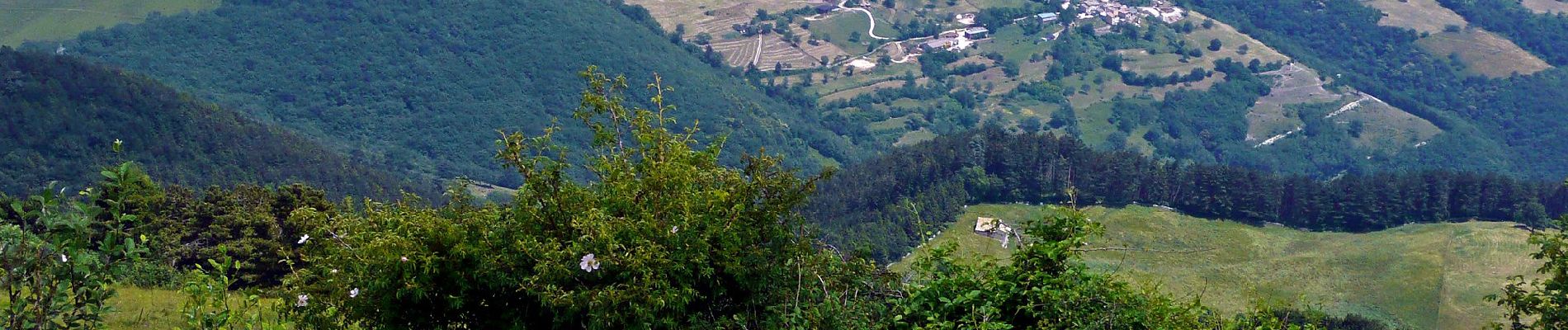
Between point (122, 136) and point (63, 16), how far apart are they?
230ft

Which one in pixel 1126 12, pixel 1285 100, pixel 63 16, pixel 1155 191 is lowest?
pixel 1285 100

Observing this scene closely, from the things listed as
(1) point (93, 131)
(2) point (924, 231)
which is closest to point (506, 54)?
(1) point (93, 131)

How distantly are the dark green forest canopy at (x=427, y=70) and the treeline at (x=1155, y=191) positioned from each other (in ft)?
147

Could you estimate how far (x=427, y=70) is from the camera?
13025 centimetres

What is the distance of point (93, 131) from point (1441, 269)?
207 feet

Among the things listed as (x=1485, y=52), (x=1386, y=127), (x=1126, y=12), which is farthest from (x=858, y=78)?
(x=1485, y=52)

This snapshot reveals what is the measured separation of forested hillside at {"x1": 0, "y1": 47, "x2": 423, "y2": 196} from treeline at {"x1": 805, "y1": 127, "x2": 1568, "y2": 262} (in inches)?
1012

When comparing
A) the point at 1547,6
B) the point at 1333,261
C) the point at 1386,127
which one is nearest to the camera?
the point at 1333,261

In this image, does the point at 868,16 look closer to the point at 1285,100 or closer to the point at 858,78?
the point at 858,78

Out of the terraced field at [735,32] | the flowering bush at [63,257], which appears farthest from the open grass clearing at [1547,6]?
the flowering bush at [63,257]

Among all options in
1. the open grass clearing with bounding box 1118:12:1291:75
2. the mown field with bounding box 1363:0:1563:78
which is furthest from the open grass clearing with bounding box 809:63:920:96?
the mown field with bounding box 1363:0:1563:78

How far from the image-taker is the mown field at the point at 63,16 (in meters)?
114

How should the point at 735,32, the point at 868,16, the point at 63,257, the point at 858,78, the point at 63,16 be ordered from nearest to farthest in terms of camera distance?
the point at 63,257 < the point at 63,16 < the point at 858,78 < the point at 735,32 < the point at 868,16

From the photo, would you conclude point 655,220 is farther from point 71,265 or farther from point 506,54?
point 506,54
